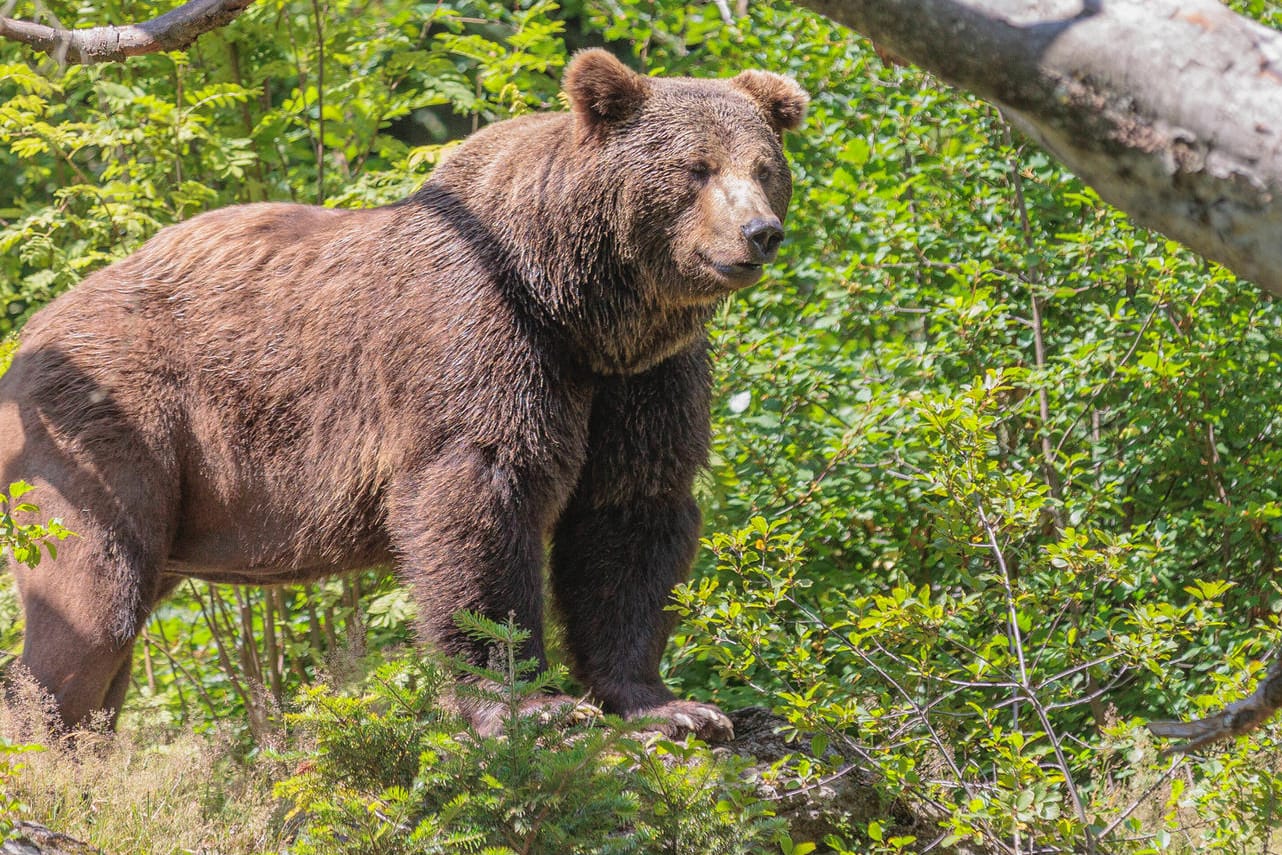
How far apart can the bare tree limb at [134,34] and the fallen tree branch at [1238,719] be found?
308 centimetres

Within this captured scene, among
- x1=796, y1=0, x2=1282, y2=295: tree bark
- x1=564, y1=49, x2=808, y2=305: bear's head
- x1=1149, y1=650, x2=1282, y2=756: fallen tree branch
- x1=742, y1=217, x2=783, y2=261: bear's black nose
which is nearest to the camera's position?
x1=796, y1=0, x2=1282, y2=295: tree bark

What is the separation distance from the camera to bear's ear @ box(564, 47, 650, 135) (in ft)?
17.0

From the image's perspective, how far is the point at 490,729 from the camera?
497 cm

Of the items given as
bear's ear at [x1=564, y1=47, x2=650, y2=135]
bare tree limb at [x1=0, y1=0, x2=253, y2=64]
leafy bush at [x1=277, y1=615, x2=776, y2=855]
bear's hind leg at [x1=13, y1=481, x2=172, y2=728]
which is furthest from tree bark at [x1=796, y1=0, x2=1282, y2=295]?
bear's hind leg at [x1=13, y1=481, x2=172, y2=728]

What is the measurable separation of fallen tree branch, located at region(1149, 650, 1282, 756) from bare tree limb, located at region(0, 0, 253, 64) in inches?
121

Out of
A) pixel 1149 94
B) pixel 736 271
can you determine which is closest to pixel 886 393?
pixel 736 271

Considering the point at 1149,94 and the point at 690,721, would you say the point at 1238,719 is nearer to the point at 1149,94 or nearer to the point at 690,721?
the point at 1149,94

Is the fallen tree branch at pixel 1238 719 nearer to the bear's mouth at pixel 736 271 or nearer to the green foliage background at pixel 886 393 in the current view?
the green foliage background at pixel 886 393

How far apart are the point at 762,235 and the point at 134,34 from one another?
2.10 m

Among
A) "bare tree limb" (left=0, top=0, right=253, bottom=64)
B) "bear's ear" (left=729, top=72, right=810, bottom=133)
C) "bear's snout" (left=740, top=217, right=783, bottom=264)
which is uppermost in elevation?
"bare tree limb" (left=0, top=0, right=253, bottom=64)

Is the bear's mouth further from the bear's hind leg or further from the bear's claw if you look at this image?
the bear's hind leg

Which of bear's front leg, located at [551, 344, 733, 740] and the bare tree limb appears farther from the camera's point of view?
bear's front leg, located at [551, 344, 733, 740]

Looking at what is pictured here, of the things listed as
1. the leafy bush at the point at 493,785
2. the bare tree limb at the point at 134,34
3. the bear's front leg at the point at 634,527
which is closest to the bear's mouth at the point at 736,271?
the bear's front leg at the point at 634,527

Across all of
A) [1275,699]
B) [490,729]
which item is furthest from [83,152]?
[1275,699]
